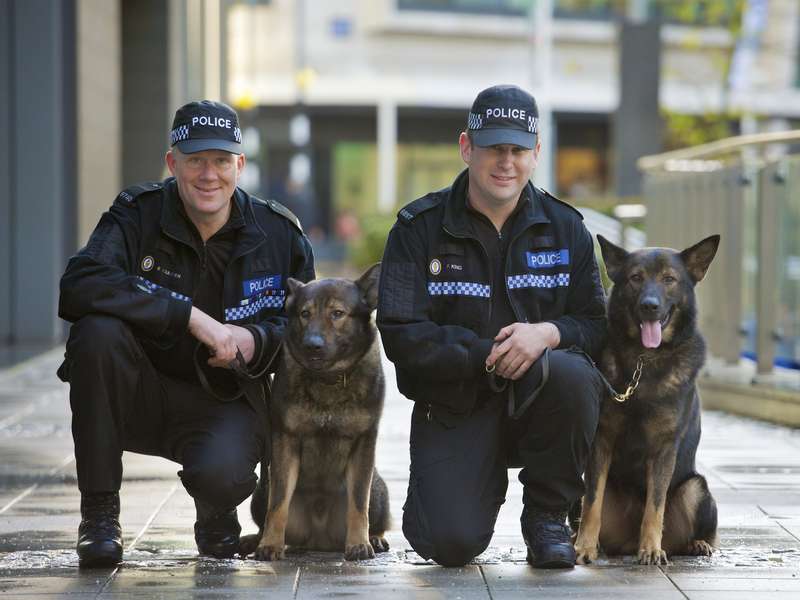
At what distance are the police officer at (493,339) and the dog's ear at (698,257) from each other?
344 mm

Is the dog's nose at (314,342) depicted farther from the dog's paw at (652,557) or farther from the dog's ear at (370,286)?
the dog's paw at (652,557)

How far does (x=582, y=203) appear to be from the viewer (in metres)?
20.0

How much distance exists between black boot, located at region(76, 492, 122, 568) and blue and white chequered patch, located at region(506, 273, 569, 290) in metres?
1.67

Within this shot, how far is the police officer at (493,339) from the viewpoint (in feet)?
16.1

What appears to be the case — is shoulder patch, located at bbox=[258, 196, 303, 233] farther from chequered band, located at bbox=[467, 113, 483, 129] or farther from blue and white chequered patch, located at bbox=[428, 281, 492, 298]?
chequered band, located at bbox=[467, 113, 483, 129]


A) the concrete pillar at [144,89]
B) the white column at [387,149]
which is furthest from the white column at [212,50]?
the white column at [387,149]

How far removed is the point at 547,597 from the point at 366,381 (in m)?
1.12

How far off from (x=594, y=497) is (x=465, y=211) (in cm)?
118

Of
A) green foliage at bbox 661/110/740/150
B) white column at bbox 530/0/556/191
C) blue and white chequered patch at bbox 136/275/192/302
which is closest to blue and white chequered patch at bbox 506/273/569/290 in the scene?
blue and white chequered patch at bbox 136/275/192/302

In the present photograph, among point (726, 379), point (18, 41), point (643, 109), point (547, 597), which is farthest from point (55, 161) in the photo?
point (547, 597)

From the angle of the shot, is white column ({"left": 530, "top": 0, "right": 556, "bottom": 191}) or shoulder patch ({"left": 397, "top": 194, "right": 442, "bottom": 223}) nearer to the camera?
shoulder patch ({"left": 397, "top": 194, "right": 442, "bottom": 223})

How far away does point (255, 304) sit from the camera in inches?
208

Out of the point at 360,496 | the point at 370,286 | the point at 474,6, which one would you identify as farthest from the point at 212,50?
the point at 360,496

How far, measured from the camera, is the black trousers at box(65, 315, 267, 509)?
4840 mm
